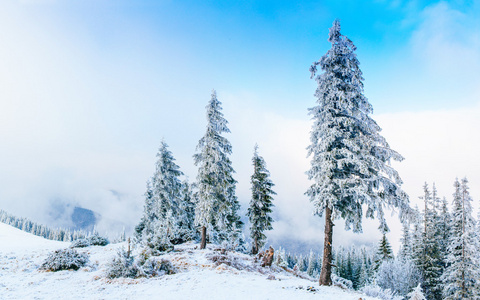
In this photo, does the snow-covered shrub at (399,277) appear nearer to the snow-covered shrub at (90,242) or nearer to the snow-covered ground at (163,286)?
the snow-covered ground at (163,286)

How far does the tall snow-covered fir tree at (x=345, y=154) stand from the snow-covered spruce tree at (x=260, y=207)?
15.1m

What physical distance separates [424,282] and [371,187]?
29.5 meters

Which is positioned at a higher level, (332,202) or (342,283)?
(332,202)

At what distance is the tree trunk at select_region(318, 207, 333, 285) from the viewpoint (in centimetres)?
1270

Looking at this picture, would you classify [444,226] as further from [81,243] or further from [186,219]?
[81,243]

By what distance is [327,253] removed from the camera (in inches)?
519

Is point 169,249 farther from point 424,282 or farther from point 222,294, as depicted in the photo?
point 424,282

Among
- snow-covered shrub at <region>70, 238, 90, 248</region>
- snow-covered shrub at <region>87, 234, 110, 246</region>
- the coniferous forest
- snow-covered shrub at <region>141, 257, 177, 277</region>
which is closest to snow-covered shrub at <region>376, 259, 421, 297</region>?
the coniferous forest

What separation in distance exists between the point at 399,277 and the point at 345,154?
26.7m

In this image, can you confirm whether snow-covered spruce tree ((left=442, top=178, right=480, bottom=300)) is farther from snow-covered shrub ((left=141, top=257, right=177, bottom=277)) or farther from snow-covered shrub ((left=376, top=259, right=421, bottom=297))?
snow-covered shrub ((left=141, top=257, right=177, bottom=277))

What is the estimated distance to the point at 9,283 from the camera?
1162 centimetres

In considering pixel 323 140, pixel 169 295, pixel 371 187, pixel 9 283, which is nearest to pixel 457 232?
pixel 371 187

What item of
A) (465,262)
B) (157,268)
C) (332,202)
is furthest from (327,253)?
(465,262)

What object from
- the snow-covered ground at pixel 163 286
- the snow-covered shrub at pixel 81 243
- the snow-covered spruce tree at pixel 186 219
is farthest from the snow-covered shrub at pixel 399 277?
the snow-covered shrub at pixel 81 243
